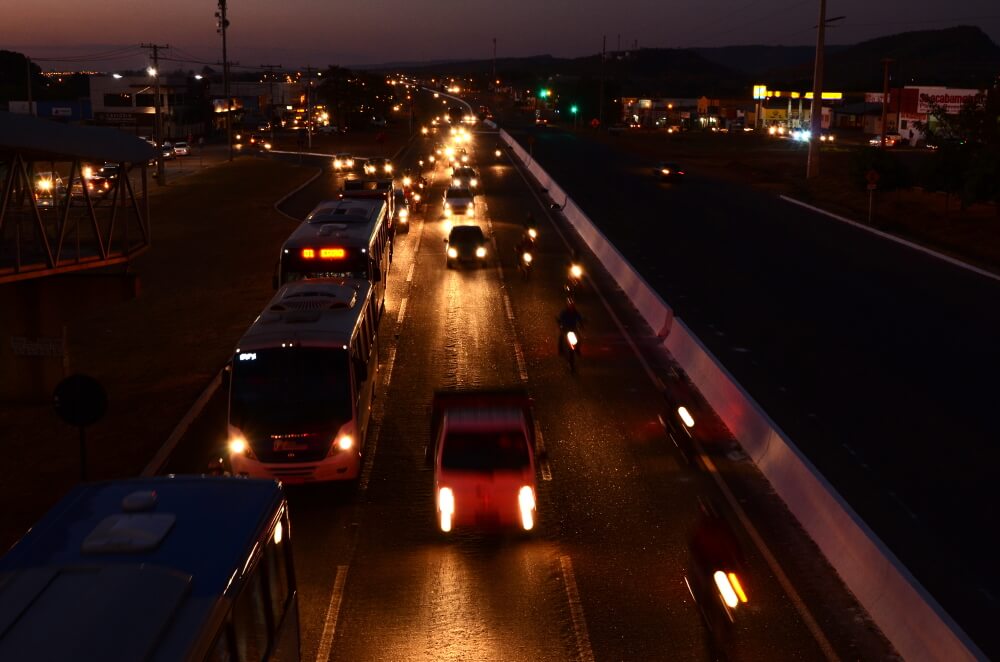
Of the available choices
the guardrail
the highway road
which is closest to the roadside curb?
Result: the guardrail

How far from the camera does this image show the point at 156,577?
20.3 feet

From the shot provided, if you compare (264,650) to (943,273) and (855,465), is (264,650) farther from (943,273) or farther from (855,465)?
(943,273)

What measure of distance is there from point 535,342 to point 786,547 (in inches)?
482

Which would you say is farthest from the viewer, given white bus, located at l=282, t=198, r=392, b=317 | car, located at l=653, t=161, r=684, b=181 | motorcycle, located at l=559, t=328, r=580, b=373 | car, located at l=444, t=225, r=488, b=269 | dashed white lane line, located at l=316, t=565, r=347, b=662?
car, located at l=653, t=161, r=684, b=181

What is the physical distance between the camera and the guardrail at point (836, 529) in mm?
9789

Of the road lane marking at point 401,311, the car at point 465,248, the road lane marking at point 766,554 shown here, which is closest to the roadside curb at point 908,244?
the car at point 465,248

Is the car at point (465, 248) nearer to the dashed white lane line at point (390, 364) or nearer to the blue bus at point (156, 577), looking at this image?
the dashed white lane line at point (390, 364)

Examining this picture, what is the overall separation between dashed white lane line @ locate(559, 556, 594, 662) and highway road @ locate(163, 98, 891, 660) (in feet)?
0.08

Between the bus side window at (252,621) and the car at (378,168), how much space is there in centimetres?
6284

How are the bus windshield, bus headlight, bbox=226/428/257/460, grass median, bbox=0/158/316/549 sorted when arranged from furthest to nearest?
grass median, bbox=0/158/316/549 → the bus windshield → bus headlight, bbox=226/428/257/460

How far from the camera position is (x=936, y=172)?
52.5 meters

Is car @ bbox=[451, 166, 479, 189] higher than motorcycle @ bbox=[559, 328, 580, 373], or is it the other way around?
car @ bbox=[451, 166, 479, 189]

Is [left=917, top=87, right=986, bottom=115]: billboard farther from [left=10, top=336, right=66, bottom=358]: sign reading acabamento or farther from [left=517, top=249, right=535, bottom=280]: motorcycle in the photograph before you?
[left=10, top=336, right=66, bottom=358]: sign reading acabamento

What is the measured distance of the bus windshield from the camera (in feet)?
46.4
